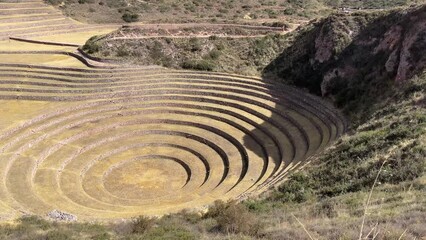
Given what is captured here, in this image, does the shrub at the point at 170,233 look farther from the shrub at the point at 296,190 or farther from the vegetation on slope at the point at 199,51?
the vegetation on slope at the point at 199,51

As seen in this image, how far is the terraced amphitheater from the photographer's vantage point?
1797 centimetres

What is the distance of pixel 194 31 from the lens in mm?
34375

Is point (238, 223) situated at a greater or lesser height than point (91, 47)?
lesser

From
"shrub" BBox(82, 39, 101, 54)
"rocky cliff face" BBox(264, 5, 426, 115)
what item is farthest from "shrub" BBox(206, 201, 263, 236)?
"shrub" BBox(82, 39, 101, 54)

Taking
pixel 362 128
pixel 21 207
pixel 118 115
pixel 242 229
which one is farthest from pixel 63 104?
pixel 242 229

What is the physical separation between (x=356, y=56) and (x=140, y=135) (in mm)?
14260

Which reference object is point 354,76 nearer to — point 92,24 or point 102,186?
point 102,186

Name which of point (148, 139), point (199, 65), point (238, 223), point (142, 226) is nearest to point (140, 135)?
point (148, 139)

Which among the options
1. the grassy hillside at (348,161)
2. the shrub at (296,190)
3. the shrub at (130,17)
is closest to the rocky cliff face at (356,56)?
the grassy hillside at (348,161)

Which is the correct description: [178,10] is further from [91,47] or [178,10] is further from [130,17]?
[91,47]

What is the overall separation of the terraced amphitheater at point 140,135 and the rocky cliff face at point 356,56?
1619 millimetres

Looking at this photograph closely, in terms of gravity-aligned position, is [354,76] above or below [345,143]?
above

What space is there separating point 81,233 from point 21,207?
18.2 feet

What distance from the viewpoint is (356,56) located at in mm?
25625
